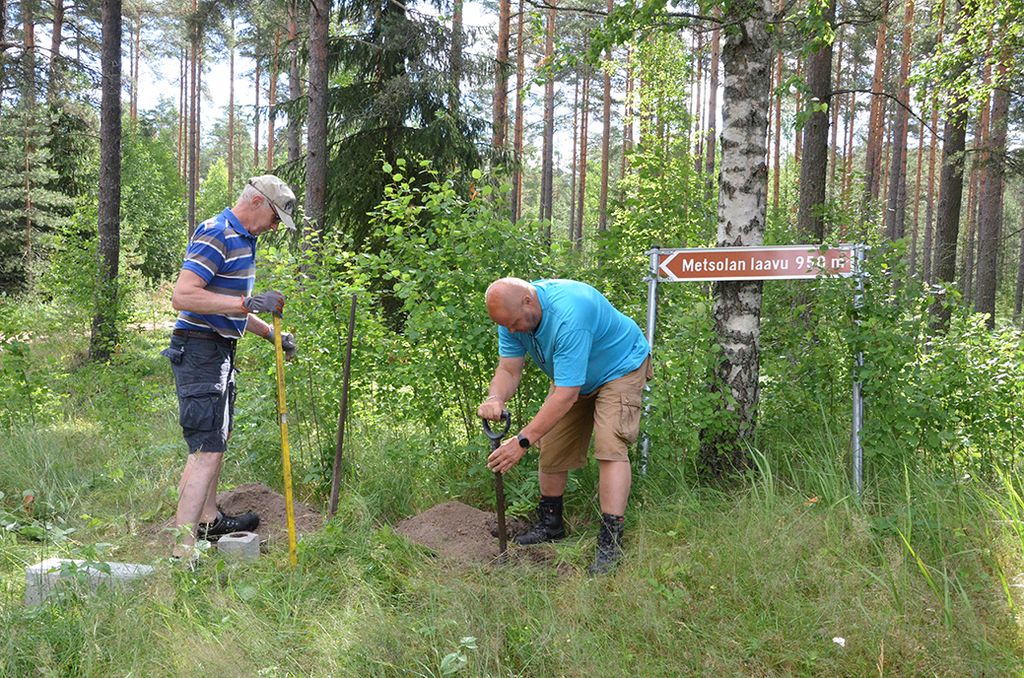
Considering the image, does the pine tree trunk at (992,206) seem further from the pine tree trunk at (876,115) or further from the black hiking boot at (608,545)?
the black hiking boot at (608,545)

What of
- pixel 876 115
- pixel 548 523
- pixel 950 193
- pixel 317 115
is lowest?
pixel 548 523

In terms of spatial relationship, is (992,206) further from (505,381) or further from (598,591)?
(598,591)

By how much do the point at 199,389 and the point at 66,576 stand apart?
1.01m

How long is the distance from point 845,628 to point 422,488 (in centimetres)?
253

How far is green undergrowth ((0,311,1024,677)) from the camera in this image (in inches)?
102

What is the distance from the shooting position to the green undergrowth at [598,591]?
8.46 feet

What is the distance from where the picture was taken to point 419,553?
355cm

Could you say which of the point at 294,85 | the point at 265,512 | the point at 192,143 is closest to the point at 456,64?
the point at 294,85

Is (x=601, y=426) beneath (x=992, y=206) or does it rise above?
beneath

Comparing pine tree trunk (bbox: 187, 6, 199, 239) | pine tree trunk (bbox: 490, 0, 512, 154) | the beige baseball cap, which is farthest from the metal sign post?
pine tree trunk (bbox: 187, 6, 199, 239)

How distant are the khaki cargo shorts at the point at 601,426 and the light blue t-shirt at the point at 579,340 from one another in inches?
2.7

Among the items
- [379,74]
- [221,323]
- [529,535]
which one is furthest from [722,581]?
[379,74]

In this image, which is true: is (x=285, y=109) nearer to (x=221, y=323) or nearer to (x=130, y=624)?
(x=221, y=323)

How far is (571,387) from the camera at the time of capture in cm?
339
